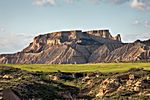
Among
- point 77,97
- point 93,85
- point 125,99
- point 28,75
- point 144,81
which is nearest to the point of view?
point 125,99

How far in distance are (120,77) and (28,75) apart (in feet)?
125

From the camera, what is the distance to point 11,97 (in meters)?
52.8

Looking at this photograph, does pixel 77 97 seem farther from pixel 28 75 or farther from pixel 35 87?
pixel 28 75

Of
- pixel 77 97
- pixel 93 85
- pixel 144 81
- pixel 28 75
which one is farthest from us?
pixel 28 75

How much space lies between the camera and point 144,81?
476 ft

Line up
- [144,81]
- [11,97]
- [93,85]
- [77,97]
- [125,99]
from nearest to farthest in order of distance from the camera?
[11,97], [125,99], [77,97], [144,81], [93,85]

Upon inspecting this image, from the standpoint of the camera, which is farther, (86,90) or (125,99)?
(86,90)

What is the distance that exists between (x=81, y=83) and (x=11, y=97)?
110 meters

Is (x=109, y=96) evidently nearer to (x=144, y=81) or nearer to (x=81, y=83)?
(x=144, y=81)

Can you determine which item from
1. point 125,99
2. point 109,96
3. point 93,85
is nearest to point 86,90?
point 93,85

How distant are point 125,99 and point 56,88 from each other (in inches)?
1076

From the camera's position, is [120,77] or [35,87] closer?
[35,87]

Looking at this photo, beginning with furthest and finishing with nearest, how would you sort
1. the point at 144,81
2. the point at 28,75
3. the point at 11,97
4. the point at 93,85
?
the point at 28,75 → the point at 93,85 → the point at 144,81 → the point at 11,97

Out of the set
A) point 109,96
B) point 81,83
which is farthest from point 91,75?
point 109,96
